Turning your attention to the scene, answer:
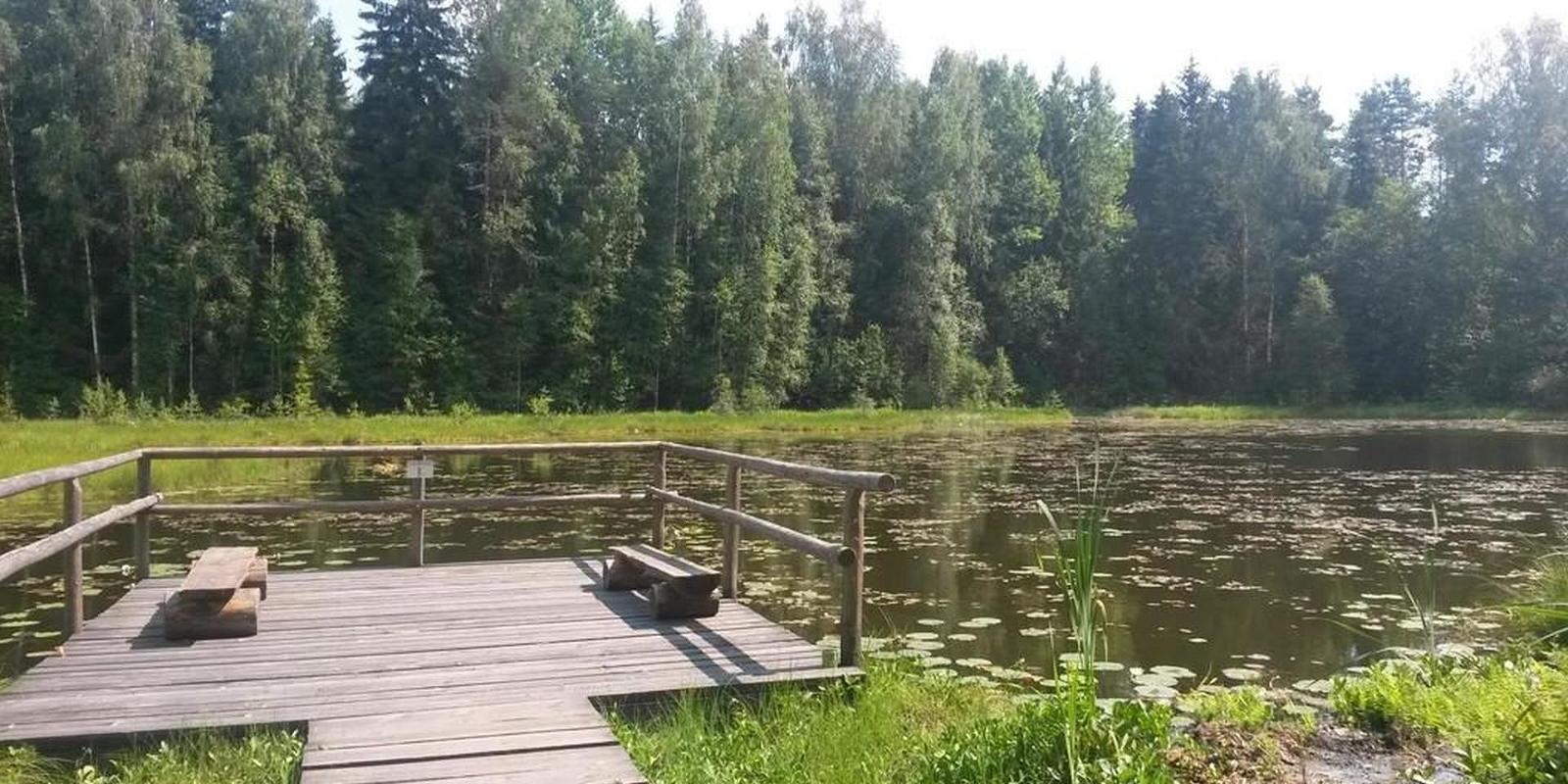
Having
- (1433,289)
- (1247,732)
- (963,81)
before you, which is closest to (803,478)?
(1247,732)

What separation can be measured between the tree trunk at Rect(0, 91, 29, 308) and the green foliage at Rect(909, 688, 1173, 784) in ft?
130

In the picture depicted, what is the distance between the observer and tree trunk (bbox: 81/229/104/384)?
113ft

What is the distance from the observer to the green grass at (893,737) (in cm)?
355

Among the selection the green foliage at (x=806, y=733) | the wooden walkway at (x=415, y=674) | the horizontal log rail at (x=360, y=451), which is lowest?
the green foliage at (x=806, y=733)

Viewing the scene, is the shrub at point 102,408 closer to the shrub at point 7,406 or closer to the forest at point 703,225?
the forest at point 703,225

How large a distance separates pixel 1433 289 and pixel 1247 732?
53.8m

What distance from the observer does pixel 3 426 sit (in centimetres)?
2355

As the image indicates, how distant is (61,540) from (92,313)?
34.7 m

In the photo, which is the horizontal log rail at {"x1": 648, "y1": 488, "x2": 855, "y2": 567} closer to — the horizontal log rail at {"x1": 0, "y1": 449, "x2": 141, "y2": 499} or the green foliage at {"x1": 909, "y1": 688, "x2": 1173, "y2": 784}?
the green foliage at {"x1": 909, "y1": 688, "x2": 1173, "y2": 784}

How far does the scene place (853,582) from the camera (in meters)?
5.41

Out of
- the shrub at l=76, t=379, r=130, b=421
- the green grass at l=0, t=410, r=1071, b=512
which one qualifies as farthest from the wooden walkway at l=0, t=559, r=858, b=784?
the shrub at l=76, t=379, r=130, b=421

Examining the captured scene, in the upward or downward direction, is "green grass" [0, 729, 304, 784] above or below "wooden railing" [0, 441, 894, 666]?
below

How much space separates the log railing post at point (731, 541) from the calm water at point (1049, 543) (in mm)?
1224

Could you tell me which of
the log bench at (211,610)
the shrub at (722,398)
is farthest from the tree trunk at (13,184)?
the log bench at (211,610)
